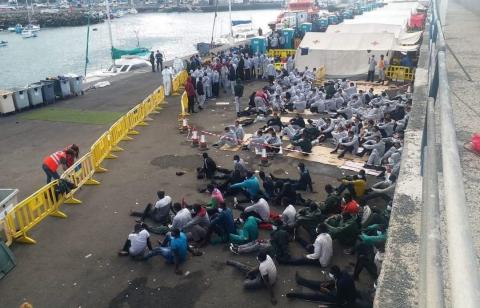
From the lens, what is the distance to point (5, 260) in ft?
28.9

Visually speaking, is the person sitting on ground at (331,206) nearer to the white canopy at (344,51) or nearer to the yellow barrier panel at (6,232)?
the yellow barrier panel at (6,232)

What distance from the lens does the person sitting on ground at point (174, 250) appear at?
8.70 metres

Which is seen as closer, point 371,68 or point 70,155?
point 70,155

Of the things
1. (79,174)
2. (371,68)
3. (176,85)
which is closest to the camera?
(79,174)

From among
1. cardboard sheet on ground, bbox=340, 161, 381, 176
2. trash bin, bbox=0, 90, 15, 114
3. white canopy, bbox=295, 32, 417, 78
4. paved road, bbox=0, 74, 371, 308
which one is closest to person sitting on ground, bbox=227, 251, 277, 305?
paved road, bbox=0, 74, 371, 308

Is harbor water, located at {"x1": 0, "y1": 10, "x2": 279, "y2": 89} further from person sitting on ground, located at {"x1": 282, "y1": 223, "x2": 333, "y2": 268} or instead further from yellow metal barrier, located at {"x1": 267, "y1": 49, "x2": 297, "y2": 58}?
person sitting on ground, located at {"x1": 282, "y1": 223, "x2": 333, "y2": 268}

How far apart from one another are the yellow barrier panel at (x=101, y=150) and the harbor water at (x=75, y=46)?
35.2 meters

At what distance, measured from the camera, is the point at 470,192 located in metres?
4.21

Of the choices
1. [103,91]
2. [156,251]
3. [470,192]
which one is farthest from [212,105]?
[470,192]

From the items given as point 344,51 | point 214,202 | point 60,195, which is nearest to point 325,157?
point 214,202

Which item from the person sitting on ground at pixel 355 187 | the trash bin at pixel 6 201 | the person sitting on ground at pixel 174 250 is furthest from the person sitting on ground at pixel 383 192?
the trash bin at pixel 6 201

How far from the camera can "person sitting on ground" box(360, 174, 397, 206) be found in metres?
10.8

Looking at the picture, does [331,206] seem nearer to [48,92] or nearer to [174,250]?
[174,250]

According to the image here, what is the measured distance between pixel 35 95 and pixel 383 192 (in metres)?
19.2
